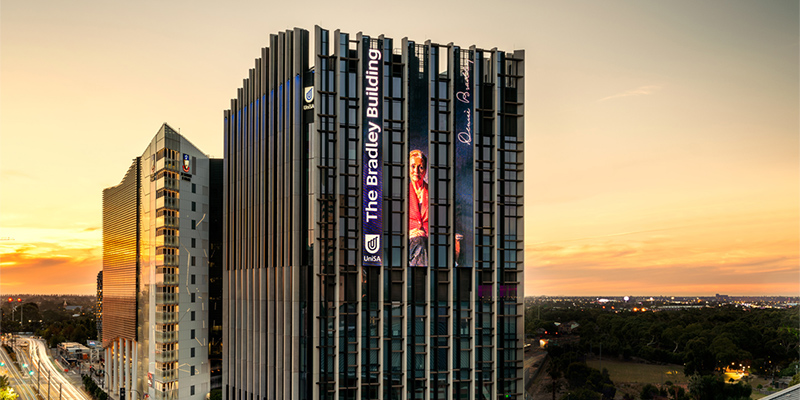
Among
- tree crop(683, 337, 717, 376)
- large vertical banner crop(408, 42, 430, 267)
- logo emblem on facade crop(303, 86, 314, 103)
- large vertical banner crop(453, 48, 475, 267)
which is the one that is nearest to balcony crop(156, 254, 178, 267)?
logo emblem on facade crop(303, 86, 314, 103)

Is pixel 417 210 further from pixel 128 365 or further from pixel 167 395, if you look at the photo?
pixel 128 365

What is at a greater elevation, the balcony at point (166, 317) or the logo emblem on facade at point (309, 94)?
the logo emblem on facade at point (309, 94)

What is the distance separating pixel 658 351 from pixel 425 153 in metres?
133

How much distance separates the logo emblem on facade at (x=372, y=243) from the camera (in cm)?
6319

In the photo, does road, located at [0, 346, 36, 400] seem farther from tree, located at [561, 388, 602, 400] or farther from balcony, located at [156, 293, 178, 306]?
tree, located at [561, 388, 602, 400]

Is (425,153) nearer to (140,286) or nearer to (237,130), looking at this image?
(237,130)

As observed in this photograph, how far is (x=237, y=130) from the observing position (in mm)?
84500

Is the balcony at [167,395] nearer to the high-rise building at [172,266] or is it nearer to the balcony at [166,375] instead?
the high-rise building at [172,266]

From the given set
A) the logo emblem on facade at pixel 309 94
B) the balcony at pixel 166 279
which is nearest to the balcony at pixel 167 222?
the balcony at pixel 166 279

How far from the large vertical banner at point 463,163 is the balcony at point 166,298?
56711 millimetres

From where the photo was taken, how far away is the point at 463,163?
66.5m

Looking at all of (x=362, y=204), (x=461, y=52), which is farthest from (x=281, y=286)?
(x=461, y=52)

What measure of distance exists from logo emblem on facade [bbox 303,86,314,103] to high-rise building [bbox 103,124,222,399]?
4580 cm

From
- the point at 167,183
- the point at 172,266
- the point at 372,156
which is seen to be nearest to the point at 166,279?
the point at 172,266
